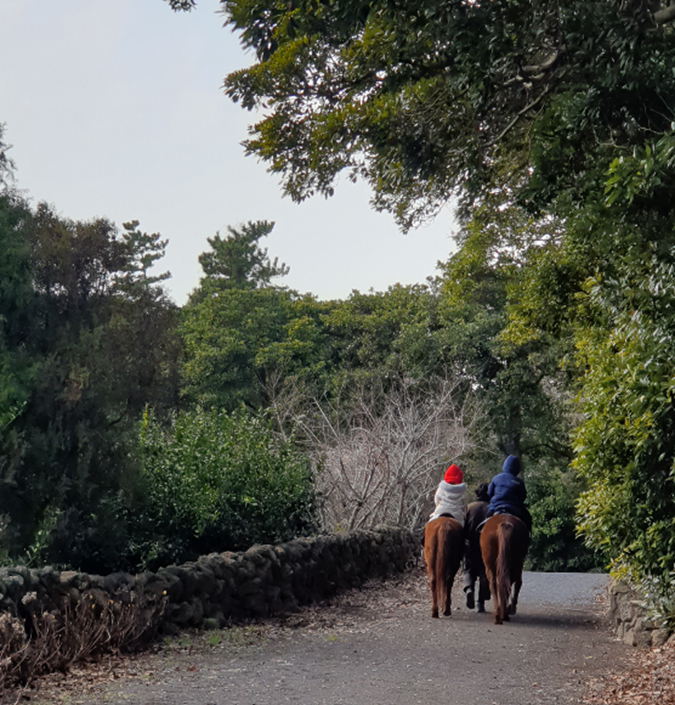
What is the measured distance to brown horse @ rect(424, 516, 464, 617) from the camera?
39.5ft

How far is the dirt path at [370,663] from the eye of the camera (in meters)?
7.34

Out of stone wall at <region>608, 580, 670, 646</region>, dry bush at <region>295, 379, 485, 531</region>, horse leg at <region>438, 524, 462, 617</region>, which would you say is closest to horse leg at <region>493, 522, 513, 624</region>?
horse leg at <region>438, 524, 462, 617</region>

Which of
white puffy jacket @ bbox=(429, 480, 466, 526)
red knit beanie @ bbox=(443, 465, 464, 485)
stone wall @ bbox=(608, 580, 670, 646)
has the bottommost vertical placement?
stone wall @ bbox=(608, 580, 670, 646)

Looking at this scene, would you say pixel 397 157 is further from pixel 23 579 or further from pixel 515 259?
pixel 515 259

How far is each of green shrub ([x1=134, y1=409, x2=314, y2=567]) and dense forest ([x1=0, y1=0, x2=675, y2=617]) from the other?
40mm

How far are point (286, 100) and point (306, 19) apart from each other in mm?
4113

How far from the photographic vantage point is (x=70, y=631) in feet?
28.0

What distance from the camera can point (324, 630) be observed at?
1155cm

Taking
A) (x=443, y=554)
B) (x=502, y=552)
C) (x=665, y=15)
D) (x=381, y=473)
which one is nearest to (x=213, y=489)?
(x=443, y=554)

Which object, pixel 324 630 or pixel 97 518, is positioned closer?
pixel 324 630

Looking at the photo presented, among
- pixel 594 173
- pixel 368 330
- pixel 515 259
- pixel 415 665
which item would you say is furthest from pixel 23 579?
pixel 368 330

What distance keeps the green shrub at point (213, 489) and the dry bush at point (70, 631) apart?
10.7 ft

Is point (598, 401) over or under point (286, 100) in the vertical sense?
under

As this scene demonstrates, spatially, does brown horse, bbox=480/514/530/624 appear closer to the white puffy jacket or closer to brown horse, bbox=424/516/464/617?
brown horse, bbox=424/516/464/617
